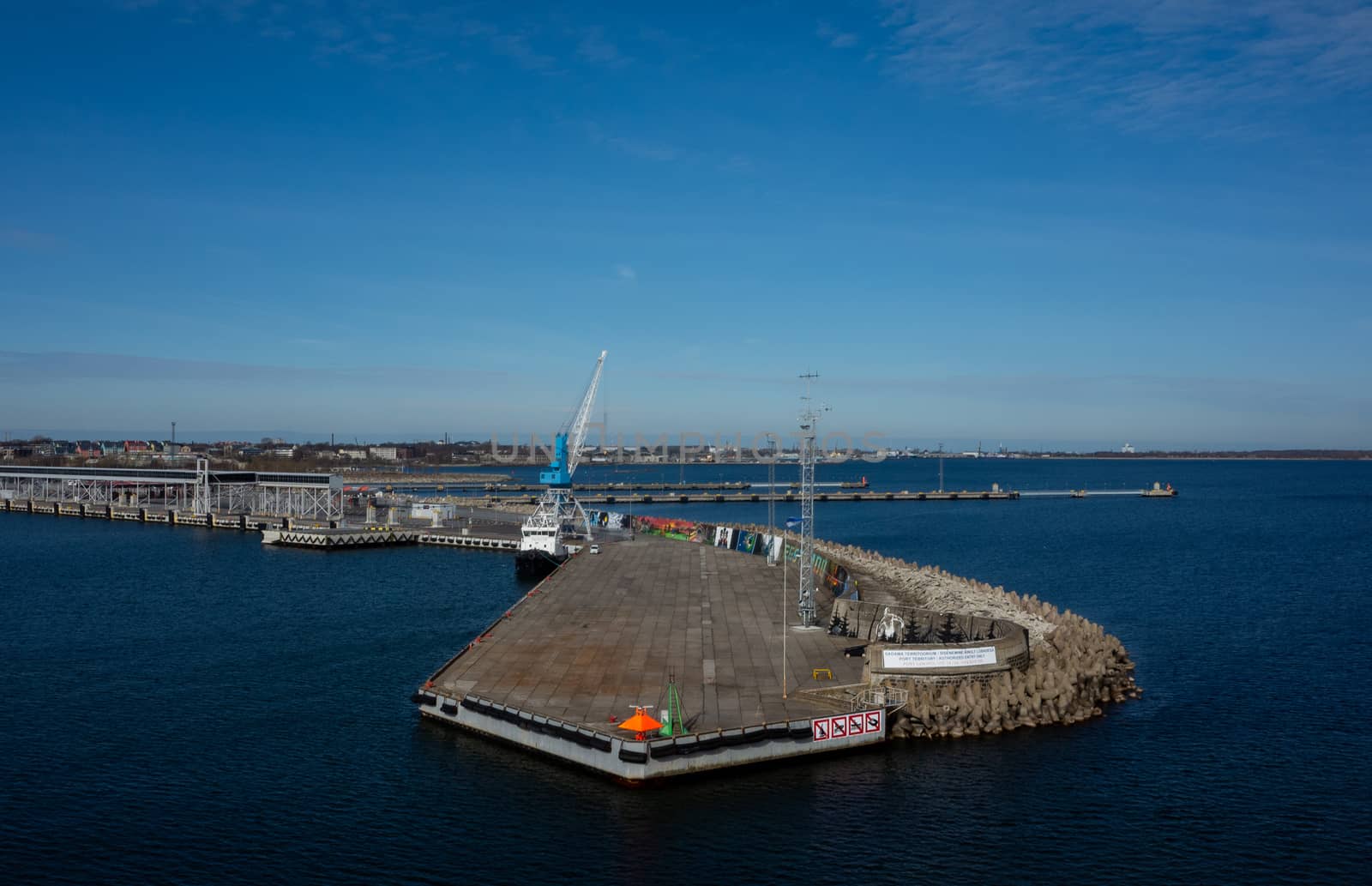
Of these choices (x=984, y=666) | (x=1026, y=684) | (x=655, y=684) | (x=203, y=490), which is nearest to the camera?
(x=655, y=684)

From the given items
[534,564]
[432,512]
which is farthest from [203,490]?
[534,564]

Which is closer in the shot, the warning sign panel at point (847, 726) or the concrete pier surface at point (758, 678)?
the concrete pier surface at point (758, 678)

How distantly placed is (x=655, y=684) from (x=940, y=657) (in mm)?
10374

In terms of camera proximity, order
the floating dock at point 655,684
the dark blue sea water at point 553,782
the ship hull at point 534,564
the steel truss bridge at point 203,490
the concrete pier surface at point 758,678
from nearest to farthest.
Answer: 1. the dark blue sea water at point 553,782
2. the floating dock at point 655,684
3. the concrete pier surface at point 758,678
4. the ship hull at point 534,564
5. the steel truss bridge at point 203,490

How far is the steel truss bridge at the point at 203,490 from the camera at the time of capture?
11594cm

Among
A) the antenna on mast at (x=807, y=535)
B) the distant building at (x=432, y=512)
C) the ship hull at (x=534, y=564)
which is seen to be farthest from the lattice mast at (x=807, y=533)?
the distant building at (x=432, y=512)

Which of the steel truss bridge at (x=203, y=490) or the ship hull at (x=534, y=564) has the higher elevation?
the steel truss bridge at (x=203, y=490)

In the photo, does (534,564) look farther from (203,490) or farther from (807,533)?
(203,490)

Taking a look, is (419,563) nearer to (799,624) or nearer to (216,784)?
(799,624)

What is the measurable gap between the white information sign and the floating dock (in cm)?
166

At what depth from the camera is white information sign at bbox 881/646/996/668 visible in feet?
120

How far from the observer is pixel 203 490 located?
123375 mm

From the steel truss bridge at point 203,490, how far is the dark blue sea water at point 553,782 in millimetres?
56177

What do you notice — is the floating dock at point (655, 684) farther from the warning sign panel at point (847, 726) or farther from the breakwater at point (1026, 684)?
the breakwater at point (1026, 684)
